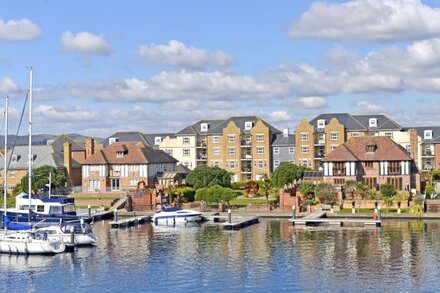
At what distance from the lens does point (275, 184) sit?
101688mm

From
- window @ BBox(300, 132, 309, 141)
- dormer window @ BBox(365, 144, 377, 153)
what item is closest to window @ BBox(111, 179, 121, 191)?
window @ BBox(300, 132, 309, 141)

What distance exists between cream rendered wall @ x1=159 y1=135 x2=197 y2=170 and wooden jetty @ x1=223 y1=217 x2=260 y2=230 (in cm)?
4617

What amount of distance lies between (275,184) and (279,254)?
44015 mm

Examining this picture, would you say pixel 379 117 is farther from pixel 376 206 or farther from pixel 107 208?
pixel 107 208

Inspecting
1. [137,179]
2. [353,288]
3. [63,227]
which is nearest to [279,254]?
[353,288]

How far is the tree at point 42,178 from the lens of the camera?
102 m

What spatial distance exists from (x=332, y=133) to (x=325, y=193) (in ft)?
100

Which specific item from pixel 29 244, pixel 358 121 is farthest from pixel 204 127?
pixel 29 244

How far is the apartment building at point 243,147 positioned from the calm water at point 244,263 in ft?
159

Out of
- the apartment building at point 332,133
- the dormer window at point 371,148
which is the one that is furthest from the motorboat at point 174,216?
the apartment building at point 332,133

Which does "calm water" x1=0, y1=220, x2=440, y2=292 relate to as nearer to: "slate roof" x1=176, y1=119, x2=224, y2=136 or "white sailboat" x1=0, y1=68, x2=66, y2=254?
"white sailboat" x1=0, y1=68, x2=66, y2=254

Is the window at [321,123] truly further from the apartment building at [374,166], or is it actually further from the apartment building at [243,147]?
the apartment building at [374,166]

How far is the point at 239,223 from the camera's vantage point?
75.9 m

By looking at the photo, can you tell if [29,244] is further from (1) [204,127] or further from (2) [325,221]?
(1) [204,127]
